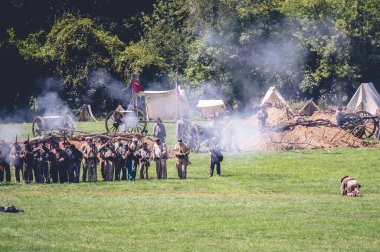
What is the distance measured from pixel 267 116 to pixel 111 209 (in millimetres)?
17631

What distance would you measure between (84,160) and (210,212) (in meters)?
8.99

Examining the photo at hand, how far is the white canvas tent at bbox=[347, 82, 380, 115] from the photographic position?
2116 inches

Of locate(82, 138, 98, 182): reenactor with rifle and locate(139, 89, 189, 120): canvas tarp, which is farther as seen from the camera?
locate(139, 89, 189, 120): canvas tarp

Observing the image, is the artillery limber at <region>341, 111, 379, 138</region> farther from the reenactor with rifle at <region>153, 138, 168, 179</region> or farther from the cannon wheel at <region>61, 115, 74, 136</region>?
the cannon wheel at <region>61, 115, 74, 136</region>

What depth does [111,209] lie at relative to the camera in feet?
86.6

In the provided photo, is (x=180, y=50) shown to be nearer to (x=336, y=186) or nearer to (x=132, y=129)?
(x=132, y=129)

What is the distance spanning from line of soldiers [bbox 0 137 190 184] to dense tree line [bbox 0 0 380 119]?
76.6ft

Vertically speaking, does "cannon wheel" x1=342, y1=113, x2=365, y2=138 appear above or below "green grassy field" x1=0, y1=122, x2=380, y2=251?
above

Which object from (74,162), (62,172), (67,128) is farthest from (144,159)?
(67,128)

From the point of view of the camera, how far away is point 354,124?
1699 inches

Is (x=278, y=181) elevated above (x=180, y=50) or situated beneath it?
situated beneath

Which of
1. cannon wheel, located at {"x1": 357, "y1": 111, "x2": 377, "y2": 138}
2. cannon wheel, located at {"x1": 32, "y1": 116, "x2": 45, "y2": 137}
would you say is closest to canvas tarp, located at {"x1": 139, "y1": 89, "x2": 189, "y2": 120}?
cannon wheel, located at {"x1": 32, "y1": 116, "x2": 45, "y2": 137}

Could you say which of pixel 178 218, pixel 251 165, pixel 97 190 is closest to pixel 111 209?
pixel 178 218

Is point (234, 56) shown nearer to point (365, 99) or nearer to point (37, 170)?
point (365, 99)
